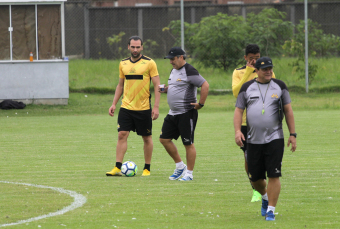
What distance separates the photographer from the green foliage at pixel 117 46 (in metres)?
25.0

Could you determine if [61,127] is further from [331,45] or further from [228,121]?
[331,45]

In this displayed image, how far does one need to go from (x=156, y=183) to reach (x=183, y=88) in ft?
4.87

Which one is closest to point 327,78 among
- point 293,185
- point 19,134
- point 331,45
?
point 331,45

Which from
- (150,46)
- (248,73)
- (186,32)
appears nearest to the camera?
(248,73)

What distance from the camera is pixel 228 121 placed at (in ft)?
55.4

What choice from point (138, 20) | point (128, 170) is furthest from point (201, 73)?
point (128, 170)

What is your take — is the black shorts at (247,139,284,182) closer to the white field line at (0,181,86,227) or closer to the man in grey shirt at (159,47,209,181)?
the white field line at (0,181,86,227)

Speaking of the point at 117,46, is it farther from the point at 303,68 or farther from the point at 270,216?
the point at 270,216

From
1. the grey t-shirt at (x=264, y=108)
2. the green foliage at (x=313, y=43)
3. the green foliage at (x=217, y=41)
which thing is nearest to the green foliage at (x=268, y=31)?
the green foliage at (x=313, y=43)

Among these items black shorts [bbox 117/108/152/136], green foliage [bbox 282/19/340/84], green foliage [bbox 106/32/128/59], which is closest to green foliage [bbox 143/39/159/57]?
green foliage [bbox 106/32/128/59]

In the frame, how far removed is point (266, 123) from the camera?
5812 mm

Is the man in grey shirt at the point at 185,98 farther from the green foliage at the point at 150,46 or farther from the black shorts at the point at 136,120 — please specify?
the green foliage at the point at 150,46

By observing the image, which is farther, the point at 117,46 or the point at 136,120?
the point at 117,46

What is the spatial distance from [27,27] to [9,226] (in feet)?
54.7
